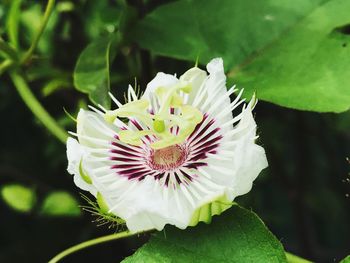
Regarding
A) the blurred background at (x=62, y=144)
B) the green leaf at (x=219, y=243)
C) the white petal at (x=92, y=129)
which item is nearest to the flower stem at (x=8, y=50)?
the blurred background at (x=62, y=144)

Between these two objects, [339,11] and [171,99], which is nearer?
[171,99]

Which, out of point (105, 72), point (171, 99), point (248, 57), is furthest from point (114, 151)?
point (248, 57)

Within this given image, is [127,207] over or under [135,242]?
over

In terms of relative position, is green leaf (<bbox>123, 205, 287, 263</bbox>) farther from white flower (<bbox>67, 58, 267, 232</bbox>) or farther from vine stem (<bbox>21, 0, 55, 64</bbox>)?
vine stem (<bbox>21, 0, 55, 64</bbox>)

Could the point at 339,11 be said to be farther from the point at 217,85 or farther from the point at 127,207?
the point at 127,207

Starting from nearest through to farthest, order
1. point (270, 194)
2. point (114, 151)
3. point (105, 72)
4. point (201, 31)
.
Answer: point (114, 151) < point (105, 72) < point (201, 31) < point (270, 194)

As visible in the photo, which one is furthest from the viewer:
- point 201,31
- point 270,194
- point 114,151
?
point 270,194

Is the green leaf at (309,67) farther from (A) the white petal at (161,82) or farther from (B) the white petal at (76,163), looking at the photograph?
(B) the white petal at (76,163)
